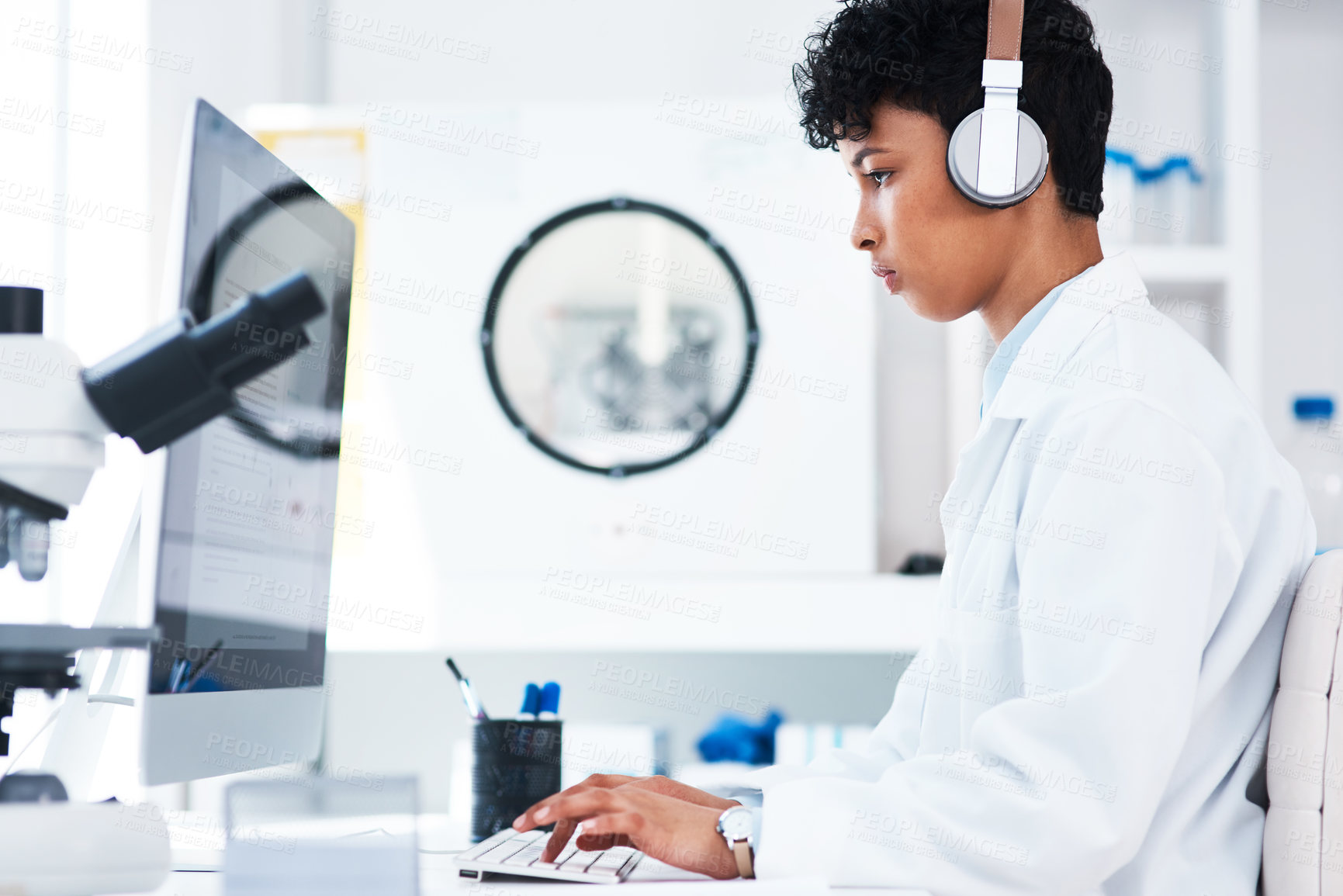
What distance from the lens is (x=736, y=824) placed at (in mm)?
732

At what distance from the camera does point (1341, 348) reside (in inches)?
81.6

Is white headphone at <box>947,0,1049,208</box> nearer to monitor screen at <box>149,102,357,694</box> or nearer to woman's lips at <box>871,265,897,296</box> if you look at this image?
woman's lips at <box>871,265,897,296</box>

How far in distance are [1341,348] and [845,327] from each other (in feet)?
3.29

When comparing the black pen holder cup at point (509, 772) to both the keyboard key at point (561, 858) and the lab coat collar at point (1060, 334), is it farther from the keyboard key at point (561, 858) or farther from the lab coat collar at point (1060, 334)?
the lab coat collar at point (1060, 334)

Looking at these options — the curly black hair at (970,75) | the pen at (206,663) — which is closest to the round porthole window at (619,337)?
the curly black hair at (970,75)

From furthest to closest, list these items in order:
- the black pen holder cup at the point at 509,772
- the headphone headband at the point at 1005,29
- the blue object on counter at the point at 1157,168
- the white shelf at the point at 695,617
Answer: the blue object on counter at the point at 1157,168 < the white shelf at the point at 695,617 < the black pen holder cup at the point at 509,772 < the headphone headband at the point at 1005,29

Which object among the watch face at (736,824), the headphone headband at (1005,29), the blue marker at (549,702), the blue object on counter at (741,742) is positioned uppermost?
the headphone headband at (1005,29)

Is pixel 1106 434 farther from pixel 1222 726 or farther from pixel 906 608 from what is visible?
pixel 906 608

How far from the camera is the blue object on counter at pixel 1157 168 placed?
5.89 ft

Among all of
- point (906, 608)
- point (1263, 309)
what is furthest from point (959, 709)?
point (1263, 309)

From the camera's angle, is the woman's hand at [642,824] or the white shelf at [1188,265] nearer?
the woman's hand at [642,824]

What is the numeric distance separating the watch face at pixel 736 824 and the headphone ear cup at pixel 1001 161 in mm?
507

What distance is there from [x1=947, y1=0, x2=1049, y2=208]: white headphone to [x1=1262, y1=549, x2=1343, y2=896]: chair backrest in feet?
1.17

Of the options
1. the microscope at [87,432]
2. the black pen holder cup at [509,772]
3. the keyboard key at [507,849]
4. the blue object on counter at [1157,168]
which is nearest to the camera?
the microscope at [87,432]
